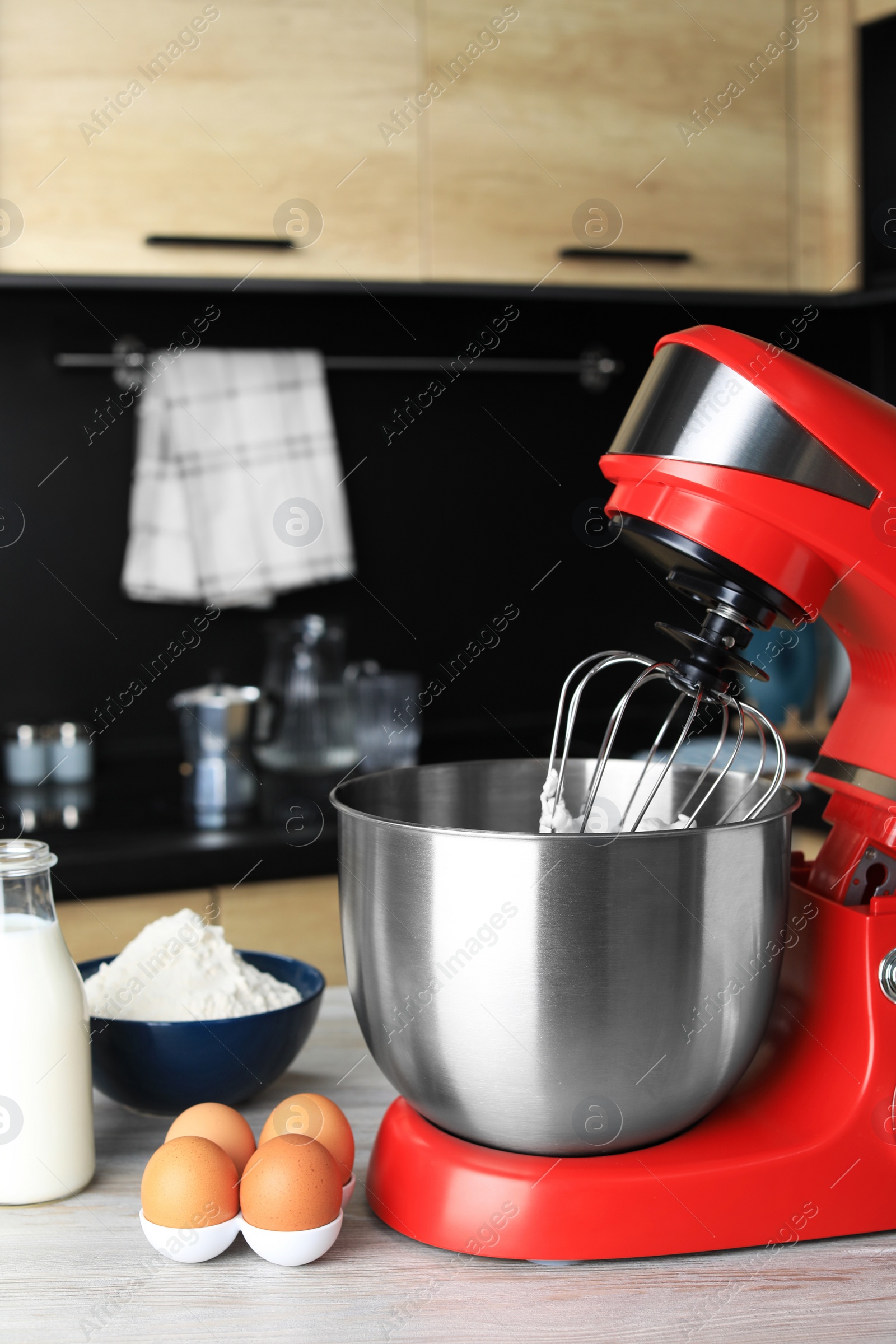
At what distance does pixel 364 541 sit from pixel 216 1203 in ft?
5.27

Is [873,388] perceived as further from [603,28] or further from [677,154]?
[603,28]

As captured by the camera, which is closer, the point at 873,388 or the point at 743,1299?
the point at 743,1299

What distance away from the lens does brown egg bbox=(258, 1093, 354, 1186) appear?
615 millimetres

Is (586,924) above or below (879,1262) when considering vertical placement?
above

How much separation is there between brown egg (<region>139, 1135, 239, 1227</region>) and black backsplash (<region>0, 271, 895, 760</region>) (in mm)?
1357

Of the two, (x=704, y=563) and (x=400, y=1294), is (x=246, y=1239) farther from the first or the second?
(x=704, y=563)

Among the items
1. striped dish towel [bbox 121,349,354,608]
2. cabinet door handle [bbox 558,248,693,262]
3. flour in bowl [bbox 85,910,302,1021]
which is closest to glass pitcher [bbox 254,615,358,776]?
striped dish towel [bbox 121,349,354,608]

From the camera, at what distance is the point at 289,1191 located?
55 cm

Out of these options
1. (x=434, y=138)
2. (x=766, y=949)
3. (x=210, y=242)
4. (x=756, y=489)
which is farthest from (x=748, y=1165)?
(x=434, y=138)

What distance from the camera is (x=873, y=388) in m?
2.23

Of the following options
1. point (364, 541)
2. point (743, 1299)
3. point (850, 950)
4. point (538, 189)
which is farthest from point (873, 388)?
point (743, 1299)

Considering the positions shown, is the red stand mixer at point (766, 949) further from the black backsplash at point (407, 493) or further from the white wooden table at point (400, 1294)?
the black backsplash at point (407, 493)

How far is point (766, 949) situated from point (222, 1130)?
278mm

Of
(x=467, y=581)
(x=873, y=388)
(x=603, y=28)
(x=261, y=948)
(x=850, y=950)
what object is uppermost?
(x=603, y=28)
